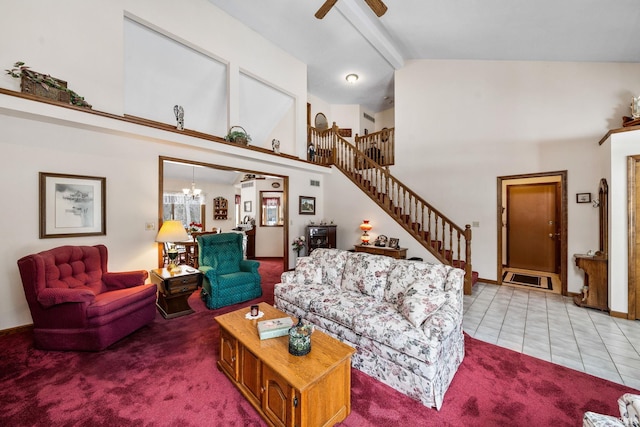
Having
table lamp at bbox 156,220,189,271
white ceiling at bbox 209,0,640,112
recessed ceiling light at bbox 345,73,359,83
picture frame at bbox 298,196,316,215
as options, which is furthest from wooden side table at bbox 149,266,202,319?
recessed ceiling light at bbox 345,73,359,83

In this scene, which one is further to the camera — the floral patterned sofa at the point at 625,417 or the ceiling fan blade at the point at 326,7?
the ceiling fan blade at the point at 326,7

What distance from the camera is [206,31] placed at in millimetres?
4445

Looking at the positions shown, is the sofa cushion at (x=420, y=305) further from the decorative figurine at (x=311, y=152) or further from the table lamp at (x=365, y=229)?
the decorative figurine at (x=311, y=152)

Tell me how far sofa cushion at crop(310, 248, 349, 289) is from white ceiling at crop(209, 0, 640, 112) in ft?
13.3

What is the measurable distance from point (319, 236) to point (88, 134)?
445 centimetres

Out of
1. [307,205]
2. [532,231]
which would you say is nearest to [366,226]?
[307,205]

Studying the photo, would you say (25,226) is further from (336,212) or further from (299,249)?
(336,212)

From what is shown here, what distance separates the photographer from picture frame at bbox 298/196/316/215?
20.5ft

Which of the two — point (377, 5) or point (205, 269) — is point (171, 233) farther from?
point (377, 5)

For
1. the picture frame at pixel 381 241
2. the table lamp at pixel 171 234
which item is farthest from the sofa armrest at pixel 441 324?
the table lamp at pixel 171 234

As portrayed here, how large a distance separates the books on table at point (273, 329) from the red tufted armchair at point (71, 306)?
5.80 feet

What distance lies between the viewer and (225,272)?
4121mm

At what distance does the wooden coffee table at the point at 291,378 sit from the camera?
1457 mm

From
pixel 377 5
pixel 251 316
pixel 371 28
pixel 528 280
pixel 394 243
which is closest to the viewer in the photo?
pixel 251 316
